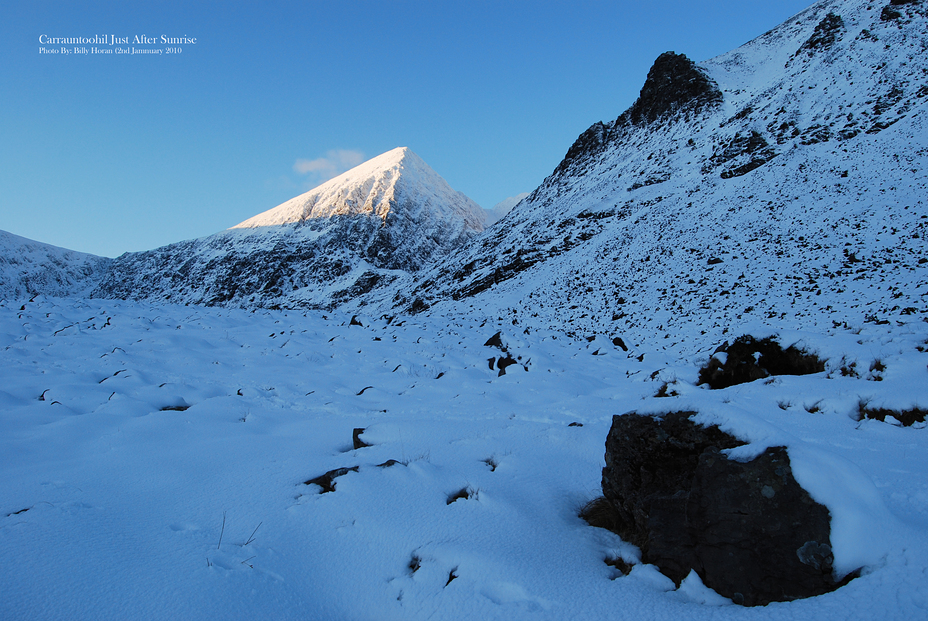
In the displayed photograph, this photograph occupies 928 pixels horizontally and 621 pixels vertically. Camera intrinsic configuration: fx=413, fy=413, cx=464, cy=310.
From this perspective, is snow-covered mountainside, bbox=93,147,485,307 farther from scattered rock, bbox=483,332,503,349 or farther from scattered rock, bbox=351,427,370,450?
scattered rock, bbox=351,427,370,450

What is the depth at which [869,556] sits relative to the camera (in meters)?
1.99

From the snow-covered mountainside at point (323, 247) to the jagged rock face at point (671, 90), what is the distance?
47.5m

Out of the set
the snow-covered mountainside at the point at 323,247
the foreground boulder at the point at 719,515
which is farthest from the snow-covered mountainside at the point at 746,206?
the snow-covered mountainside at the point at 323,247

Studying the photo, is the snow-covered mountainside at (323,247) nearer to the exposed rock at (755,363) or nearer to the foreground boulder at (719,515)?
the exposed rock at (755,363)

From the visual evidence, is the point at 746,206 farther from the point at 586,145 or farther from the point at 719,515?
the point at 586,145

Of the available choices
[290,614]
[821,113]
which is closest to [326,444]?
[290,614]

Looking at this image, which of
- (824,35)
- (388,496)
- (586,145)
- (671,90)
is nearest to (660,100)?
(671,90)

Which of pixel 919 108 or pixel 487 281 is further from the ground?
pixel 919 108

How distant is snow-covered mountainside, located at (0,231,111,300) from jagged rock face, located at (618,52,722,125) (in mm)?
113109

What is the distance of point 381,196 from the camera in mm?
109438

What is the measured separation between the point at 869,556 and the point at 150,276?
426 feet

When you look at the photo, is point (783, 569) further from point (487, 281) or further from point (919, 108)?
point (919, 108)

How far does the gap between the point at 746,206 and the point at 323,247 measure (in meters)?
82.9

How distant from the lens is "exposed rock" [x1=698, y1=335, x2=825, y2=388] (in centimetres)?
662
